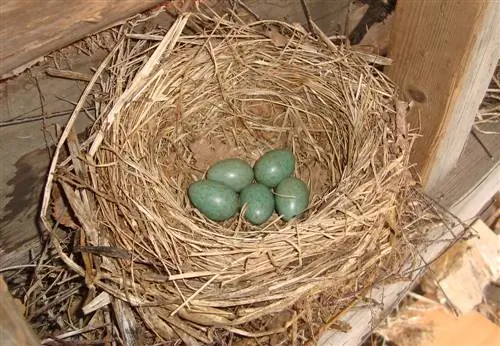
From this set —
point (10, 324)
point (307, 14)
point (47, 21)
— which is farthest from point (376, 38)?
point (10, 324)

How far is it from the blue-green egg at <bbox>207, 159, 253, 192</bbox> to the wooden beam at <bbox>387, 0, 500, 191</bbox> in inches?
17.6

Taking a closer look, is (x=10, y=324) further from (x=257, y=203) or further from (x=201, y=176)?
(x=201, y=176)

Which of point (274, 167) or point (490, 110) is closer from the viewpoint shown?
point (274, 167)

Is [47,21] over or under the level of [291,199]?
over

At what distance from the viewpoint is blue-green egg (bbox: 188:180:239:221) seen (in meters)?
1.53

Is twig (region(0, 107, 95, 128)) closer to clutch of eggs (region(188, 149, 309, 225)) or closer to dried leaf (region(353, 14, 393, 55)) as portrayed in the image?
clutch of eggs (region(188, 149, 309, 225))

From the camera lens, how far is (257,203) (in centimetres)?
158

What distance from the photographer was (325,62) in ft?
5.08

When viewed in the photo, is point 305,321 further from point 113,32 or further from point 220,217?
point 113,32

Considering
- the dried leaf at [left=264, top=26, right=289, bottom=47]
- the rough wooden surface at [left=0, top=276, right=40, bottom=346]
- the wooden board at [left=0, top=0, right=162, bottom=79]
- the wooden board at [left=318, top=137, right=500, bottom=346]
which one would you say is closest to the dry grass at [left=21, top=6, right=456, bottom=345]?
the dried leaf at [left=264, top=26, right=289, bottom=47]

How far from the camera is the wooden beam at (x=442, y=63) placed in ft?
3.83

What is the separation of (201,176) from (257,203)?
0.24 metres

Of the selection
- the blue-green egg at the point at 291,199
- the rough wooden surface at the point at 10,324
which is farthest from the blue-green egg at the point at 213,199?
the rough wooden surface at the point at 10,324

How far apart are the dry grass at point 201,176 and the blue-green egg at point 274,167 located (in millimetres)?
97
